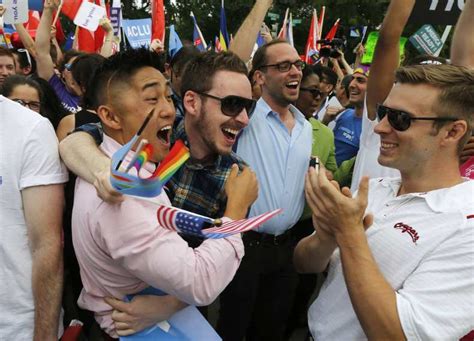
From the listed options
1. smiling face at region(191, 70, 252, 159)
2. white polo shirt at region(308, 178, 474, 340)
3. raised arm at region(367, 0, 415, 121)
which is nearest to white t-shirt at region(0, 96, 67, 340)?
smiling face at region(191, 70, 252, 159)

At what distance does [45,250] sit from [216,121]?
110 centimetres

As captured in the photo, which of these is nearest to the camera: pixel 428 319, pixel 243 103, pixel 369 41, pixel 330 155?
pixel 428 319

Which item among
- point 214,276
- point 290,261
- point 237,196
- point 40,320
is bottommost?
point 290,261

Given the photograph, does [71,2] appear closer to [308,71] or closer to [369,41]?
[308,71]

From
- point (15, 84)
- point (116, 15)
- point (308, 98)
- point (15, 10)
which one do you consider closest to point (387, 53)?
point (308, 98)

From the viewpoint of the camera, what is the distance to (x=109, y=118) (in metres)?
1.73

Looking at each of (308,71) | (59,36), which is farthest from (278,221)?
(59,36)

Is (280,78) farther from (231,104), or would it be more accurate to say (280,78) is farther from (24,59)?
(24,59)

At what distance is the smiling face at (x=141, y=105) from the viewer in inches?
67.5

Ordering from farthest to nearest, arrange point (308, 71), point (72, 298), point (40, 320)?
point (308, 71), point (72, 298), point (40, 320)

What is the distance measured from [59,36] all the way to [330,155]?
729 centimetres

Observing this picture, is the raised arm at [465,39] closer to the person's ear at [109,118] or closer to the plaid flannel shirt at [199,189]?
the plaid flannel shirt at [199,189]

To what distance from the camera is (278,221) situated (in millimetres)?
2922

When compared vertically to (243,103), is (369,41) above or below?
below
